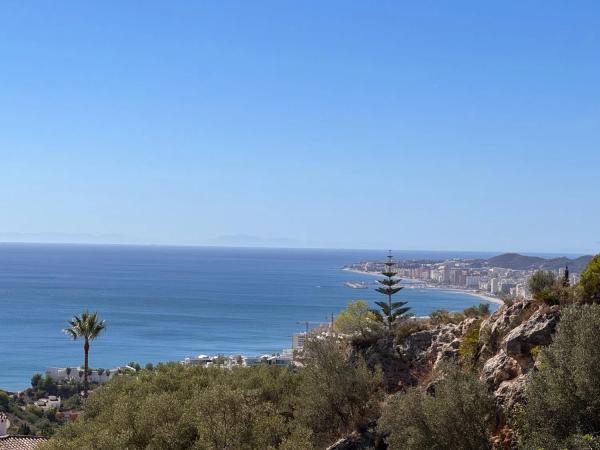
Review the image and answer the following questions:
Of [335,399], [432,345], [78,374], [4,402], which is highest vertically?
[432,345]

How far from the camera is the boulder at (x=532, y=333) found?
18359 millimetres

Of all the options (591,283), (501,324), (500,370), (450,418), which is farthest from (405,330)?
(450,418)

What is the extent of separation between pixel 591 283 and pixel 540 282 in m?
2.35

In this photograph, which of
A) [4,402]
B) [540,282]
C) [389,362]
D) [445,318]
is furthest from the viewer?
[4,402]

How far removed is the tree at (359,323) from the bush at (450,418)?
8872 millimetres

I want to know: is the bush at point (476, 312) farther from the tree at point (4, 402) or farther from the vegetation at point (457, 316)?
the tree at point (4, 402)

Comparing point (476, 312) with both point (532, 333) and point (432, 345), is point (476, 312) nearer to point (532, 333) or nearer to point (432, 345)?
point (432, 345)

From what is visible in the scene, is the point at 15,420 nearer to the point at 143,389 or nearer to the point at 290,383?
the point at 143,389

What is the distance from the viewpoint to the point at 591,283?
18797mm

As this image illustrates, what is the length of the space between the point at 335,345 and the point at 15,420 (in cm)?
3360

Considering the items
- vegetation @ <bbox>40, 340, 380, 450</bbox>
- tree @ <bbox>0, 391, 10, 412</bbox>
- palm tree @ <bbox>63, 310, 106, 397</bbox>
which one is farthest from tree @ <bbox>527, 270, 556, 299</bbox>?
tree @ <bbox>0, 391, 10, 412</bbox>

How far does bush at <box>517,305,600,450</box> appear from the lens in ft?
45.2

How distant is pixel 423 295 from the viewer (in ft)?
600

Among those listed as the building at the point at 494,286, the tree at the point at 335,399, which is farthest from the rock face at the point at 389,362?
the building at the point at 494,286
